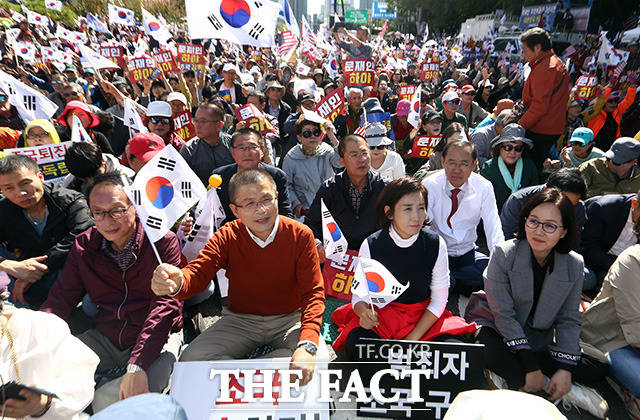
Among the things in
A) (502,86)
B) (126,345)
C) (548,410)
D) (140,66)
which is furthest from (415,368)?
(502,86)

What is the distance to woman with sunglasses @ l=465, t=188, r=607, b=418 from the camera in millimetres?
2418

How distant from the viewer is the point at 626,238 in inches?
136

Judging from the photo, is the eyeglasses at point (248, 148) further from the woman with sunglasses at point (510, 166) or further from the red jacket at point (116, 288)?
the woman with sunglasses at point (510, 166)

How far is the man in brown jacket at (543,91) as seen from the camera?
4.53 meters

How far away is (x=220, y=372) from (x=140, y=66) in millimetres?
8420

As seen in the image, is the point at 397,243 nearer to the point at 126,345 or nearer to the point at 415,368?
the point at 415,368

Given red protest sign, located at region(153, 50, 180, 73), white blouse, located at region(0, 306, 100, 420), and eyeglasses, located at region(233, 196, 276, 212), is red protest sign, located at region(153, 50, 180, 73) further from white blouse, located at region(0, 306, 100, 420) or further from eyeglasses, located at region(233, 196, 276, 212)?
white blouse, located at region(0, 306, 100, 420)

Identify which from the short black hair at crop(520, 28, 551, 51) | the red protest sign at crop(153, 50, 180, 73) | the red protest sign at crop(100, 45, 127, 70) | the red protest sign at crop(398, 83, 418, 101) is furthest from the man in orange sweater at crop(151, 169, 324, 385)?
the red protest sign at crop(100, 45, 127, 70)

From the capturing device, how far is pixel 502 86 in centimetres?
975

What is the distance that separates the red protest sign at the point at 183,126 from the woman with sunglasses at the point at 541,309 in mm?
4570

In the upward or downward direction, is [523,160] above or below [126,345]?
above

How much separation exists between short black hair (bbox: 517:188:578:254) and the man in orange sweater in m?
1.47

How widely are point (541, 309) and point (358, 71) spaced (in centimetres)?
550

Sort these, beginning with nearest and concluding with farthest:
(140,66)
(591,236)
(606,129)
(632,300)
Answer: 1. (632,300)
2. (591,236)
3. (606,129)
4. (140,66)
